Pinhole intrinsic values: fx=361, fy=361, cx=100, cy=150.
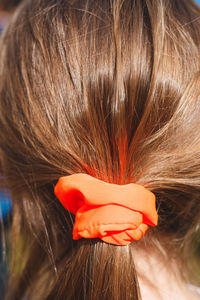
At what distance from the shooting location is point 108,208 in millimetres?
633

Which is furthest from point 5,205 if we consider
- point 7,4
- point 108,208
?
point 7,4

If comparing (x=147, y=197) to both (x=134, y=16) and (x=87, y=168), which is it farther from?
(x=134, y=16)

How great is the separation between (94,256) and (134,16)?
0.48m

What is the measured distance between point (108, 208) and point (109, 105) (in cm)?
19

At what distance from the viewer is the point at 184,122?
70 cm

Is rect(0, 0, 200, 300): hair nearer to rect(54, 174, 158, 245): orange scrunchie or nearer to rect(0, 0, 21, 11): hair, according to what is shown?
rect(54, 174, 158, 245): orange scrunchie

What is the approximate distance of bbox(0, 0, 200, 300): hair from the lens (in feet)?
2.25

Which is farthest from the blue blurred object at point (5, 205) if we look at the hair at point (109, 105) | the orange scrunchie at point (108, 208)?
the orange scrunchie at point (108, 208)

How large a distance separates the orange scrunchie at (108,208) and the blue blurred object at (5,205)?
13.7 inches

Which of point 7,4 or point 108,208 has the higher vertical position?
point 7,4

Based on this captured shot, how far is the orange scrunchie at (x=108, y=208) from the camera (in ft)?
2.07

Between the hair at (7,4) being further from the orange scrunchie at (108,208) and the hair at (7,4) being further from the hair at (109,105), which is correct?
the orange scrunchie at (108,208)

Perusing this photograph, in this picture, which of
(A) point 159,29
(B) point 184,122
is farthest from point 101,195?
→ (A) point 159,29

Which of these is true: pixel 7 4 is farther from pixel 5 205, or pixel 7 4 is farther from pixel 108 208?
pixel 108 208
